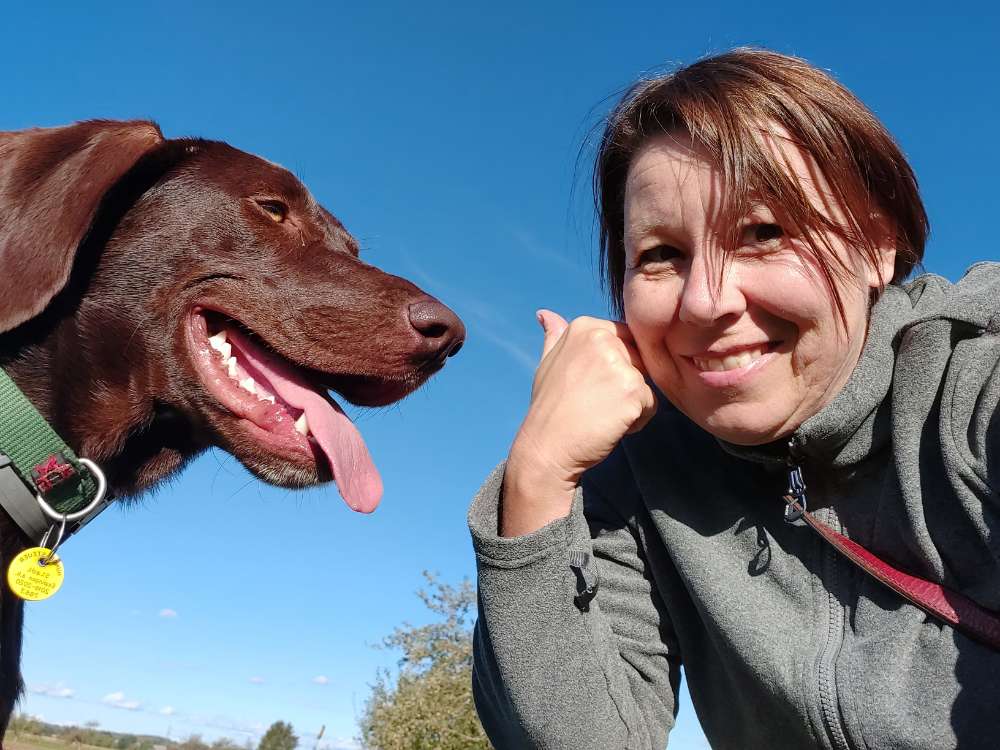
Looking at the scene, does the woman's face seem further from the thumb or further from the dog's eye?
the dog's eye

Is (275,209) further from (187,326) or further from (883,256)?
(883,256)

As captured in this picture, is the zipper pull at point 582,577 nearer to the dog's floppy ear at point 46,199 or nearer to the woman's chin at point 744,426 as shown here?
the woman's chin at point 744,426

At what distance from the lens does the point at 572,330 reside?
2783 mm

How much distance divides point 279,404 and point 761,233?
1.91m

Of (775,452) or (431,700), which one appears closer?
(775,452)

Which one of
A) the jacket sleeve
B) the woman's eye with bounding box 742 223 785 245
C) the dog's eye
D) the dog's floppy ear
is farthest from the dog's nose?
the woman's eye with bounding box 742 223 785 245

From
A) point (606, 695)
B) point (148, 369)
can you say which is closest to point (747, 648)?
point (606, 695)

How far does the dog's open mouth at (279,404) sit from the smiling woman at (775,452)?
796 millimetres

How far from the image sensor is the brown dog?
300 centimetres

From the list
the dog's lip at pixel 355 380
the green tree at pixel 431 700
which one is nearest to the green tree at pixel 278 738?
the green tree at pixel 431 700

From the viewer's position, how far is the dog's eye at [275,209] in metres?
3.62

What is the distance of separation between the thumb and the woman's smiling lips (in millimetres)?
610

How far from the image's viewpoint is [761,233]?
2.38 m

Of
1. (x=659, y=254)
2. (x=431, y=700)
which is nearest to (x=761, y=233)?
(x=659, y=254)
